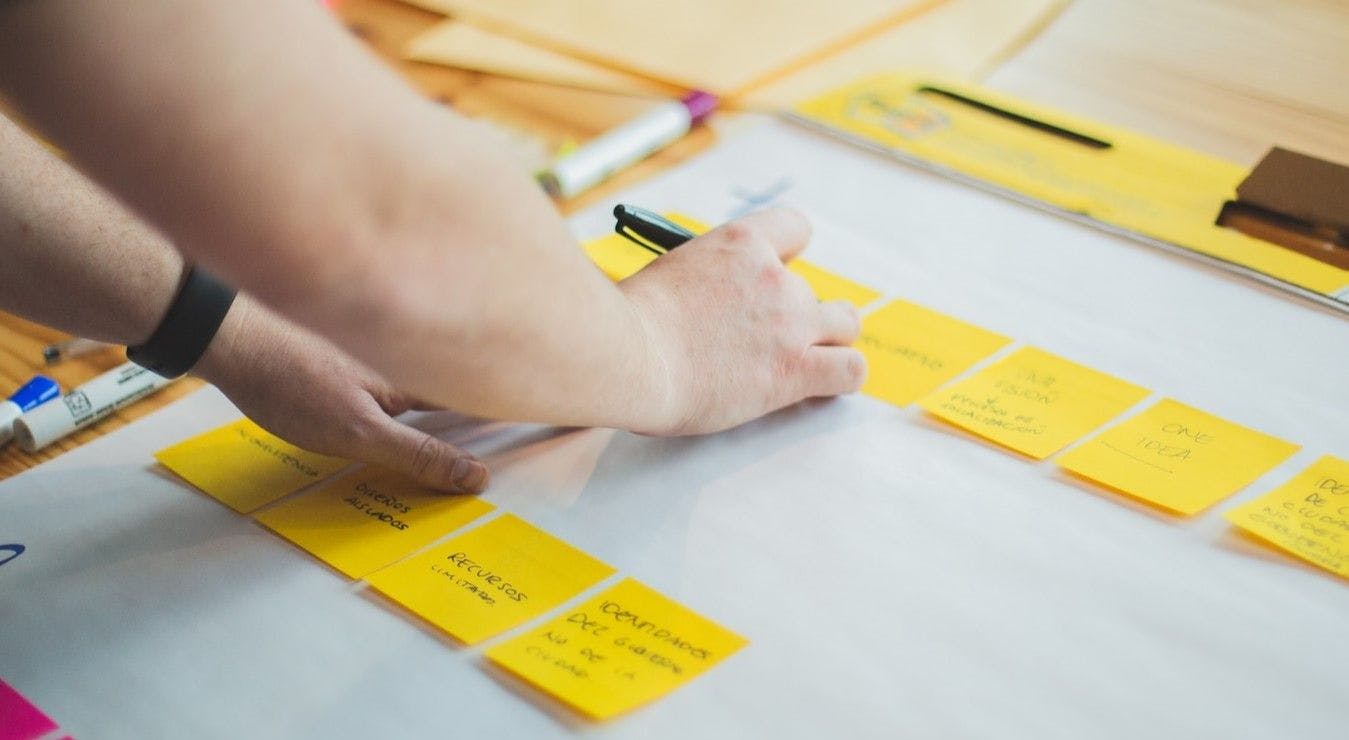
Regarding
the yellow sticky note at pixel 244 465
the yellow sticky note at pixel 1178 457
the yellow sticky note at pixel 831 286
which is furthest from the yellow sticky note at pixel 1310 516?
the yellow sticky note at pixel 244 465

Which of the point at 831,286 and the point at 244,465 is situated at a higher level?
the point at 831,286

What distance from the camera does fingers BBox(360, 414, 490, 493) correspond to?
711mm

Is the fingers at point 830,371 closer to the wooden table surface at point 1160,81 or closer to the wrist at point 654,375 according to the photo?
the wrist at point 654,375

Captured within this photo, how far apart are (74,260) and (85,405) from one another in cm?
12

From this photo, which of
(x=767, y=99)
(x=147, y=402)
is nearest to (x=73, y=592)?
(x=147, y=402)

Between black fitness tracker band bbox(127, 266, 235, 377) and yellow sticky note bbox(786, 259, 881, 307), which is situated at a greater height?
yellow sticky note bbox(786, 259, 881, 307)

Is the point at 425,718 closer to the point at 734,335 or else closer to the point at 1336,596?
the point at 734,335

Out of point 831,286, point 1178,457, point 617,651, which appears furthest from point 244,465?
point 1178,457

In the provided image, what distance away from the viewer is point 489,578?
65 cm

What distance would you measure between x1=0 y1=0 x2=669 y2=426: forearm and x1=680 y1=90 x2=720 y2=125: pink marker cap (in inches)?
25.2

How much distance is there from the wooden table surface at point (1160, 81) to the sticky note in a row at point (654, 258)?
0.31 ft

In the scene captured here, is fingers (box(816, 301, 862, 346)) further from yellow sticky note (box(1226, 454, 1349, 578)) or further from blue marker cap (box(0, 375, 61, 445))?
blue marker cap (box(0, 375, 61, 445))

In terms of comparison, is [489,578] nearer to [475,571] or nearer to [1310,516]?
[475,571]

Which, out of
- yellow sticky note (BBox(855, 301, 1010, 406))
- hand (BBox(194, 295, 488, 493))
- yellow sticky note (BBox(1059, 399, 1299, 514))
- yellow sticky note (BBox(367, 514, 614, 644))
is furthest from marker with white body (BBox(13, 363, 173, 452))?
yellow sticky note (BBox(1059, 399, 1299, 514))
